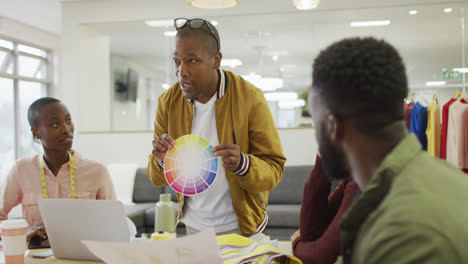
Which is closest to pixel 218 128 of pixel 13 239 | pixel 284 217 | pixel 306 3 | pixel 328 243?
pixel 328 243

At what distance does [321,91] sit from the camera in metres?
0.79

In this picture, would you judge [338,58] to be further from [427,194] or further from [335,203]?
[335,203]

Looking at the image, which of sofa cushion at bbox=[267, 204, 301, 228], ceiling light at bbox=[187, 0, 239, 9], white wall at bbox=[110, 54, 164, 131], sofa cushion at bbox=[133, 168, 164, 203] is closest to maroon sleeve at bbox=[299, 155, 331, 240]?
ceiling light at bbox=[187, 0, 239, 9]

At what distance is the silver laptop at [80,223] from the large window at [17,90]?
21.7 feet

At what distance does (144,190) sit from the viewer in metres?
5.18

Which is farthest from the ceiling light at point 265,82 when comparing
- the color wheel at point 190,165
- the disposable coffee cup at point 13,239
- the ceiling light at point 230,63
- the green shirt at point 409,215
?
the green shirt at point 409,215

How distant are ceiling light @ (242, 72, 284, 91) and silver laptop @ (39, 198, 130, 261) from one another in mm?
4610

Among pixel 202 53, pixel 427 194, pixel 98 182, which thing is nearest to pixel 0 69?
pixel 98 182

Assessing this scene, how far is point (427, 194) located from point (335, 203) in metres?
0.75

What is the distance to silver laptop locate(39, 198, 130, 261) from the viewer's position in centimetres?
128

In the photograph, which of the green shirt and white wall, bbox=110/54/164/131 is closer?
the green shirt

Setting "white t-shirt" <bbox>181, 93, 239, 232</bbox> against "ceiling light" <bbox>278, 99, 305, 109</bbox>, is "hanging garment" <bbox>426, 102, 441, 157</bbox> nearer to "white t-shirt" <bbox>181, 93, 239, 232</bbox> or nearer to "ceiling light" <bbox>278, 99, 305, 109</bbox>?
"ceiling light" <bbox>278, 99, 305, 109</bbox>

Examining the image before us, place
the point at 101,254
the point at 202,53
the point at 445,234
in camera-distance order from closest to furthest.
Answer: the point at 445,234 < the point at 101,254 < the point at 202,53

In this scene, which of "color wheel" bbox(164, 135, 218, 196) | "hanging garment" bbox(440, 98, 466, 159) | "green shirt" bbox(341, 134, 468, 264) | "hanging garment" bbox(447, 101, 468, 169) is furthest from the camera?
"hanging garment" bbox(440, 98, 466, 159)
